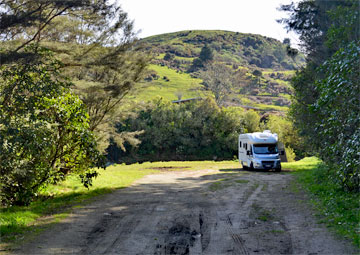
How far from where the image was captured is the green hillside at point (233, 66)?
86.3 metres

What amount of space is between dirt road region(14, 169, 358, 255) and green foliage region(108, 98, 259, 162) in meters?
41.3

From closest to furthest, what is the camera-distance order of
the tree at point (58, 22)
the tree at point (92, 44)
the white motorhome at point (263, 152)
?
1. the tree at point (58, 22)
2. the tree at point (92, 44)
3. the white motorhome at point (263, 152)

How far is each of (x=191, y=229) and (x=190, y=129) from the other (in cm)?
4656

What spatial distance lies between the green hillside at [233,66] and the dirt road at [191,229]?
190ft

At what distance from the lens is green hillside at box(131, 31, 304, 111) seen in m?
86.3

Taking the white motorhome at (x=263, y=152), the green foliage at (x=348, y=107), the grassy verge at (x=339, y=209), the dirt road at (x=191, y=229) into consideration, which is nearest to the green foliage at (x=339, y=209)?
the grassy verge at (x=339, y=209)

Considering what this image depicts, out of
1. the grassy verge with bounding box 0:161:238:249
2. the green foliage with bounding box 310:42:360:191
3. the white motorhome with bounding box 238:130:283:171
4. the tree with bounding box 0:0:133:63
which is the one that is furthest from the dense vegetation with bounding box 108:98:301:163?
the green foliage with bounding box 310:42:360:191

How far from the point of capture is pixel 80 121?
11.5 meters

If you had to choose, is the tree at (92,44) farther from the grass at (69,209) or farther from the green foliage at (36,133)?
the grass at (69,209)

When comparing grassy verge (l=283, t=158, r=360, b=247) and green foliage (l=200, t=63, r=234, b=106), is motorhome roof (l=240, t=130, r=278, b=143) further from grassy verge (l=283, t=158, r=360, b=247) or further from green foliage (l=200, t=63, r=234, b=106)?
green foliage (l=200, t=63, r=234, b=106)

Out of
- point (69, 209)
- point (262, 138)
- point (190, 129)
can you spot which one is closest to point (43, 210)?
point (69, 209)

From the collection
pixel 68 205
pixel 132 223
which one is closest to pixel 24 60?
pixel 68 205

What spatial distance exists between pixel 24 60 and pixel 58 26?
8092 millimetres

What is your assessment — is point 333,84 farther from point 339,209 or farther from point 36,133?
point 36,133
